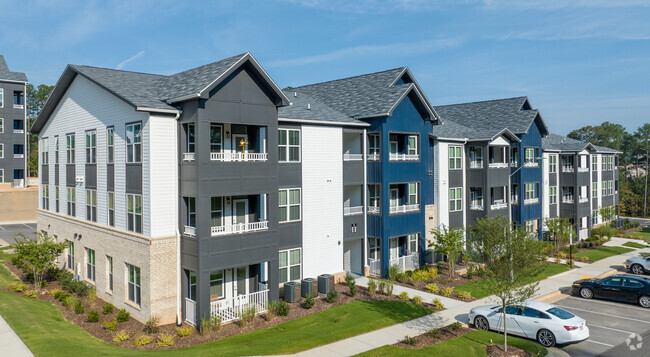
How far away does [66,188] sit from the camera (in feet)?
100

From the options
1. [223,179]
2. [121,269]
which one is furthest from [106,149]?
[223,179]

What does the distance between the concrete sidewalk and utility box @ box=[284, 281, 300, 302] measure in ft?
38.3

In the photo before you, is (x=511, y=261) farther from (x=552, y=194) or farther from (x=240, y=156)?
(x=552, y=194)

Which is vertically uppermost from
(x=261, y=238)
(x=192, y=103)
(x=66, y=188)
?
(x=192, y=103)

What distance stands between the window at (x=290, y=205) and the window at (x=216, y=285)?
4678mm

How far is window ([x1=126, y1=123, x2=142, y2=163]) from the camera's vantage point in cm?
2142

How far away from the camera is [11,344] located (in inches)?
642

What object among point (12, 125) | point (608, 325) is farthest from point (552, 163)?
point (12, 125)

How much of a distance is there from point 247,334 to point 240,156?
8.56 meters

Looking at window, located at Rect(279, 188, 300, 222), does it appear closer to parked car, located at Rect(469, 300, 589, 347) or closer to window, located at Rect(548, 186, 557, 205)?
parked car, located at Rect(469, 300, 589, 347)

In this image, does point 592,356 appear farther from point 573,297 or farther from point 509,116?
point 509,116

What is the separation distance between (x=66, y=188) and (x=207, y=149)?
53.4 ft

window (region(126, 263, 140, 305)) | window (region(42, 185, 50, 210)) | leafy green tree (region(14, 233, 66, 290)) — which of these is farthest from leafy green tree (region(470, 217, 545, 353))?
window (region(42, 185, 50, 210))

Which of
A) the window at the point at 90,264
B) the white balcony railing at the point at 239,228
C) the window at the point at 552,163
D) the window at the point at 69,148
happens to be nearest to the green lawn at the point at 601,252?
the window at the point at 552,163
